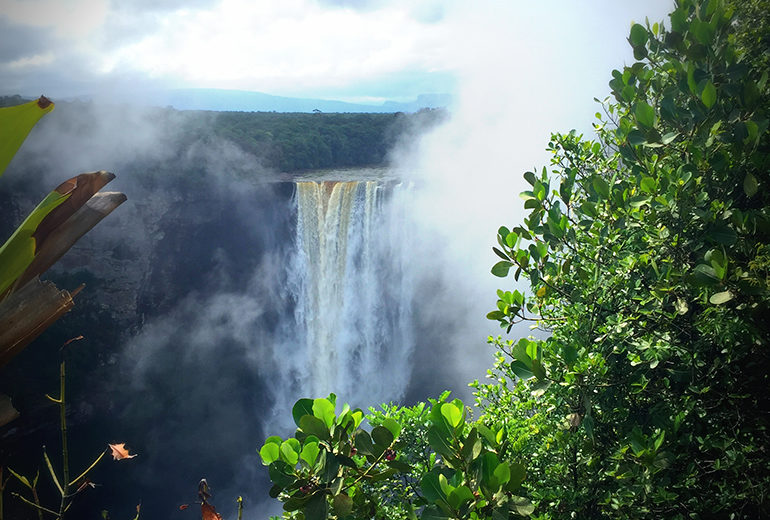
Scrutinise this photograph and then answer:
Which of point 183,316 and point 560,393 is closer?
point 560,393

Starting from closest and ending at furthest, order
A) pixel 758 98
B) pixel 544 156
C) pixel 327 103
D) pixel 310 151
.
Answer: pixel 758 98, pixel 544 156, pixel 310 151, pixel 327 103

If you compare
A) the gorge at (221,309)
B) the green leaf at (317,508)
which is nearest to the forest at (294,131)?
the gorge at (221,309)

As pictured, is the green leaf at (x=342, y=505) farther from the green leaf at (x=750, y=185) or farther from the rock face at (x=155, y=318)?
the rock face at (x=155, y=318)

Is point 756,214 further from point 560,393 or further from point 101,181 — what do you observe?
point 101,181

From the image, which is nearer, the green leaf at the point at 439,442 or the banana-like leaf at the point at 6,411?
the banana-like leaf at the point at 6,411

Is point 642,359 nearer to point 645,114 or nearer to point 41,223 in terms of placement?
point 645,114

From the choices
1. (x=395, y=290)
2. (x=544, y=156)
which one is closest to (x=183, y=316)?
(x=395, y=290)

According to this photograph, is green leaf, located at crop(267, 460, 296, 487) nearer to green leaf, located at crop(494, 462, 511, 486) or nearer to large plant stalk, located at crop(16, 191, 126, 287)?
green leaf, located at crop(494, 462, 511, 486)
